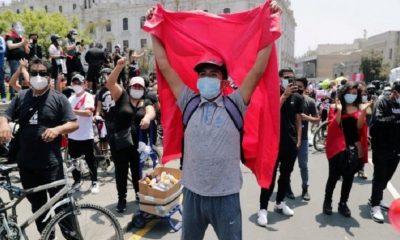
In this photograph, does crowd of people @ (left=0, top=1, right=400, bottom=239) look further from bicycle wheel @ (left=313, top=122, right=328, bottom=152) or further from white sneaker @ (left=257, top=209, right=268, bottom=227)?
bicycle wheel @ (left=313, top=122, right=328, bottom=152)

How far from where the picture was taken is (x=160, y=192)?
4.66 metres

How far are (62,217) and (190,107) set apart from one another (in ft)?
5.97

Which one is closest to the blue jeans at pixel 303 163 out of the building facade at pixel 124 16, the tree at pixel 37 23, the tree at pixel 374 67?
the tree at pixel 37 23

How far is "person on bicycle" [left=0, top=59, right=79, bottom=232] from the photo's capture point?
3.67 metres

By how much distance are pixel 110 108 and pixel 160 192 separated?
148 cm

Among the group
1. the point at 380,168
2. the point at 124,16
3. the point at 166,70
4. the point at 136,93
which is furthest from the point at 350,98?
the point at 124,16

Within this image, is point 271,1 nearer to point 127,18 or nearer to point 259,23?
point 259,23

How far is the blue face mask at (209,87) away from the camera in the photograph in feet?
8.75

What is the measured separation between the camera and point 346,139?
546 cm

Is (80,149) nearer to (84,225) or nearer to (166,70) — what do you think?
(84,225)

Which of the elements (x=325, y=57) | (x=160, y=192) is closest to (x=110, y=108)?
(x=160, y=192)

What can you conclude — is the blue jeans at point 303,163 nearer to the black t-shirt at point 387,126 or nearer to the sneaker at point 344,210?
the sneaker at point 344,210

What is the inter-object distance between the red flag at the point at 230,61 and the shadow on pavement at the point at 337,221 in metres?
2.64

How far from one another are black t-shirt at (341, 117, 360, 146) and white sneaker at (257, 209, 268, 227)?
63.1 inches
